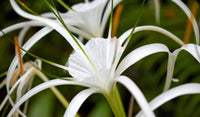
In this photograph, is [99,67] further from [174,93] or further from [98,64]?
[174,93]

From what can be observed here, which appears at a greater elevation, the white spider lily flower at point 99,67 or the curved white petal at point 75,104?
the white spider lily flower at point 99,67

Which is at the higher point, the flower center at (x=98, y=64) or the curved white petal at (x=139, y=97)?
the flower center at (x=98, y=64)

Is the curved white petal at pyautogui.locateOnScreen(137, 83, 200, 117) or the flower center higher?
the flower center

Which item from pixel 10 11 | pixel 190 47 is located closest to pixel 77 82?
pixel 190 47

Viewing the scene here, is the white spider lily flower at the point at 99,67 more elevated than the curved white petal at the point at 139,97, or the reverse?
the white spider lily flower at the point at 99,67

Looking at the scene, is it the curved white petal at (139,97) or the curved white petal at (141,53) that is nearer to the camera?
the curved white petal at (139,97)

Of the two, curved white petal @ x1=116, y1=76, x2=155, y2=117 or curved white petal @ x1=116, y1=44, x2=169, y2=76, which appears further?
curved white petal @ x1=116, y1=44, x2=169, y2=76

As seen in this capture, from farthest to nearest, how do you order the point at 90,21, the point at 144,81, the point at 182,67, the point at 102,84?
the point at 144,81 < the point at 182,67 < the point at 90,21 < the point at 102,84

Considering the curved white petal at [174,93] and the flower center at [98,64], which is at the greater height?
the flower center at [98,64]

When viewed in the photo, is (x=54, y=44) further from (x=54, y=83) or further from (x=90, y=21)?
(x=54, y=83)

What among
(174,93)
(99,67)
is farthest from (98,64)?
(174,93)

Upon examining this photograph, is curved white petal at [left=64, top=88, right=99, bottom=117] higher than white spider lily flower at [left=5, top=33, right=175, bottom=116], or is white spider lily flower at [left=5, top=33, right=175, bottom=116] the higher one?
white spider lily flower at [left=5, top=33, right=175, bottom=116]
